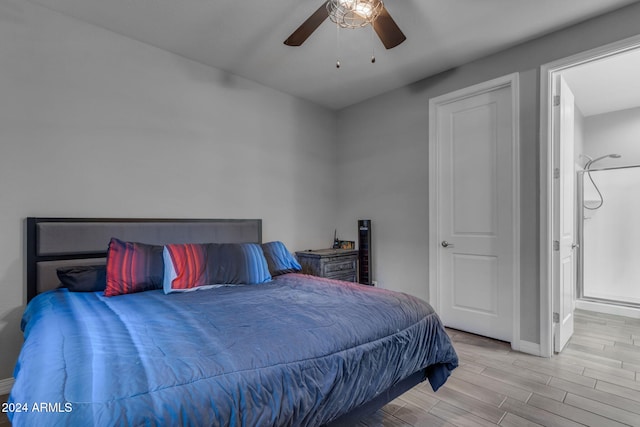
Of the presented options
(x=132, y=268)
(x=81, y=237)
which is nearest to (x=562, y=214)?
(x=132, y=268)

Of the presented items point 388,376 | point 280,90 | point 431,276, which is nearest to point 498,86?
point 431,276

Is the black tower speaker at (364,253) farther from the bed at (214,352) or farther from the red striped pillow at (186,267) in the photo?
the red striped pillow at (186,267)

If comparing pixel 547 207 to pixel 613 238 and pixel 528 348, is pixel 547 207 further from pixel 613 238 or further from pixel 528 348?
pixel 613 238

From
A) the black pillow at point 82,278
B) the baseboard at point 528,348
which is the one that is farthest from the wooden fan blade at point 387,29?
the baseboard at point 528,348

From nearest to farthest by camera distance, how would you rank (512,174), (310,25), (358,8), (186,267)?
(358,8)
(310,25)
(186,267)
(512,174)

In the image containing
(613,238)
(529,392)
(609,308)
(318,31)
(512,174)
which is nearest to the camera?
(529,392)

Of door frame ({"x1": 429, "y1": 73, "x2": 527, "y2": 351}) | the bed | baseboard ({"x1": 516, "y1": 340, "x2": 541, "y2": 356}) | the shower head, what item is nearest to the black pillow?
the bed

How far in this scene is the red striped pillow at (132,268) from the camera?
212 cm

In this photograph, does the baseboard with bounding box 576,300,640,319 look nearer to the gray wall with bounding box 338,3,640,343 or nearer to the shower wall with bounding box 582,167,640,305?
the shower wall with bounding box 582,167,640,305

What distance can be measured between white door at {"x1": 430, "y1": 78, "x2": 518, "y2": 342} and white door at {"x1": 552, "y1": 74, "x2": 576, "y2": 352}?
12.2 inches

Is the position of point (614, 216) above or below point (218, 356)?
above

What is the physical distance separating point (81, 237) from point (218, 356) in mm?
1972

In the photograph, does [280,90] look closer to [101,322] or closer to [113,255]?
[113,255]

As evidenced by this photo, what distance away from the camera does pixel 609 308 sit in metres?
3.96
